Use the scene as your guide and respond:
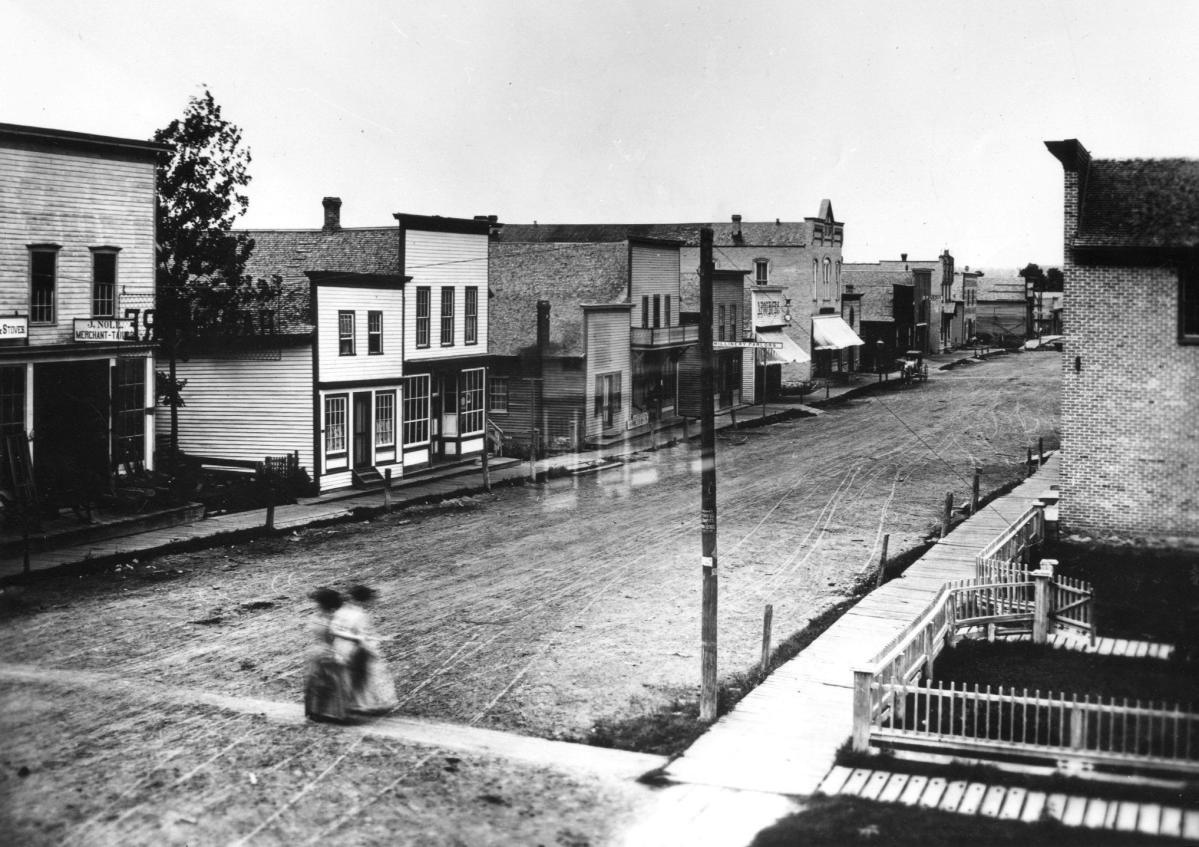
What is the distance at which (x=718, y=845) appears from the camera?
458 inches

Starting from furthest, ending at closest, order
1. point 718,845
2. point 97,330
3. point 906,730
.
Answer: point 97,330, point 906,730, point 718,845

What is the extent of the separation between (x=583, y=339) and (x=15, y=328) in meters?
23.6

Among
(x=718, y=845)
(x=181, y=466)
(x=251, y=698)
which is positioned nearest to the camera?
(x=718, y=845)

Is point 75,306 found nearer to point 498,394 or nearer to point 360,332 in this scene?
point 360,332

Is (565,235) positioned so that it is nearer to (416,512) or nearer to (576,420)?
(576,420)

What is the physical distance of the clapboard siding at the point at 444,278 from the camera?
37.7 metres

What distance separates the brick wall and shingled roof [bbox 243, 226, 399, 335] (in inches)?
865

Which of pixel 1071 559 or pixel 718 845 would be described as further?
pixel 1071 559

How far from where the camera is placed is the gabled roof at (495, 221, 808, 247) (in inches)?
2776

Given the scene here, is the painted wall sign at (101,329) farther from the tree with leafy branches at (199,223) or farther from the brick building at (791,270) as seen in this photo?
the brick building at (791,270)

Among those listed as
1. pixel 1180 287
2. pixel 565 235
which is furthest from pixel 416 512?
pixel 565 235

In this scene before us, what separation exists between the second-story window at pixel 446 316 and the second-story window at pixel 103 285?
12.4m

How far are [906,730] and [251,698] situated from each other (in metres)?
8.56

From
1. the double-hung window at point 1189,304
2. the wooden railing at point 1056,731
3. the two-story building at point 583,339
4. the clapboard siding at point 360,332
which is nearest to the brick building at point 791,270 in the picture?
the two-story building at point 583,339
